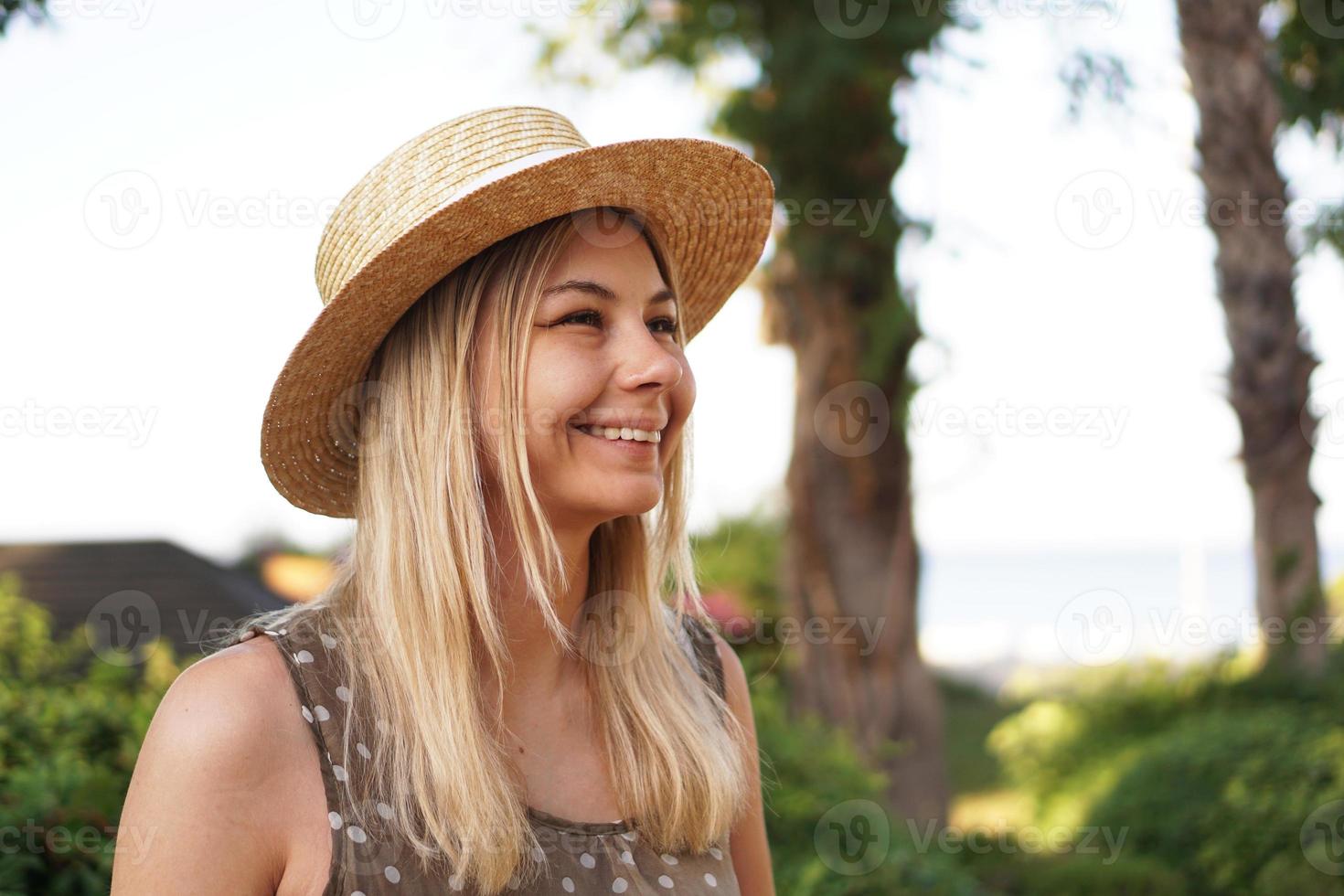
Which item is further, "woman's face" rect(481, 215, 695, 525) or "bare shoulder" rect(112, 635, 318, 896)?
"woman's face" rect(481, 215, 695, 525)

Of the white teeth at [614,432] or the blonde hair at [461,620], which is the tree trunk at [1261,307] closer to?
the blonde hair at [461,620]

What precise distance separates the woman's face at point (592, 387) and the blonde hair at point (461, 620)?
1.1 inches

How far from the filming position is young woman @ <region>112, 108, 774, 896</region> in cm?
167

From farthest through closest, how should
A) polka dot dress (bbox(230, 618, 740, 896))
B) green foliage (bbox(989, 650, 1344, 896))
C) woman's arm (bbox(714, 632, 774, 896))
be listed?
green foliage (bbox(989, 650, 1344, 896))
woman's arm (bbox(714, 632, 774, 896))
polka dot dress (bbox(230, 618, 740, 896))

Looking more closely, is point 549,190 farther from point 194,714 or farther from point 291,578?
point 291,578

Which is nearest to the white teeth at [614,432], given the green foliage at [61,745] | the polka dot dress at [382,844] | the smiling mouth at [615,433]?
the smiling mouth at [615,433]

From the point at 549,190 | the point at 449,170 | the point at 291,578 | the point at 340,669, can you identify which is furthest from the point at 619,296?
the point at 291,578

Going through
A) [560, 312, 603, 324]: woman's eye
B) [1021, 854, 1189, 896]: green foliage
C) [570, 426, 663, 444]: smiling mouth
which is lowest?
[1021, 854, 1189, 896]: green foliage

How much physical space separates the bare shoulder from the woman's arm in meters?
0.93

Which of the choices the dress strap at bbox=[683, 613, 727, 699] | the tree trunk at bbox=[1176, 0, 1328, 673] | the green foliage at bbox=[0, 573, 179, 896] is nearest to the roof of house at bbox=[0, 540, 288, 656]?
the green foliage at bbox=[0, 573, 179, 896]

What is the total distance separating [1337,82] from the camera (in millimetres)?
5180

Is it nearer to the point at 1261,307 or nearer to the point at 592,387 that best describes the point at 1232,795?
the point at 1261,307

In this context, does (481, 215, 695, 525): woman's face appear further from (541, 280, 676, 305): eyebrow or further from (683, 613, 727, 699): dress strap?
(683, 613, 727, 699): dress strap

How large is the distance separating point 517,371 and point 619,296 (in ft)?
0.74
